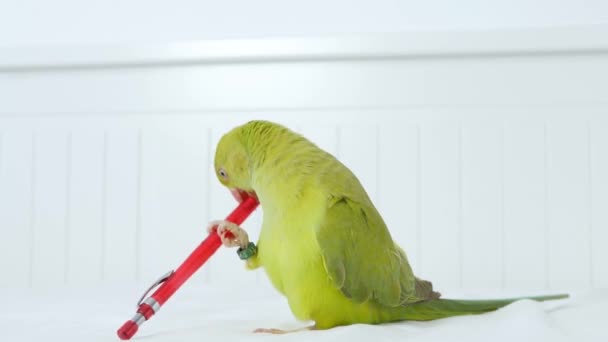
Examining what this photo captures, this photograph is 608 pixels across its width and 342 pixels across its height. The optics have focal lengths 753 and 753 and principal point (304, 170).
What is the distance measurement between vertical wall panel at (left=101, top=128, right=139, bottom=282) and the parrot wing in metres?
0.90

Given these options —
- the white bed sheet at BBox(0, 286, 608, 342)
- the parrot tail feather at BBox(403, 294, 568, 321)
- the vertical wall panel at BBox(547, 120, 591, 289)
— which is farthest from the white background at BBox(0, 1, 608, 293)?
the parrot tail feather at BBox(403, 294, 568, 321)

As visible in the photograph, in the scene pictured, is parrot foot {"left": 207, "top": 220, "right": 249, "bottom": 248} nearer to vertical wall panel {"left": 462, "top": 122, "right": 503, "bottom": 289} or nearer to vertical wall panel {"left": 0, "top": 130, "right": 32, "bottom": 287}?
vertical wall panel {"left": 462, "top": 122, "right": 503, "bottom": 289}

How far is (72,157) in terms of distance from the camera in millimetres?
1597

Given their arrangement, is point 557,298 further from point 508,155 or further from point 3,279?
point 3,279

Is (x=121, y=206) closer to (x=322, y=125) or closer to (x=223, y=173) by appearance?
(x=322, y=125)

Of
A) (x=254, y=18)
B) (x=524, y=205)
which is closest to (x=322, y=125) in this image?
(x=254, y=18)

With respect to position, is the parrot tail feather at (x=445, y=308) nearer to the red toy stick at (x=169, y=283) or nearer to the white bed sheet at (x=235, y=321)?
the white bed sheet at (x=235, y=321)

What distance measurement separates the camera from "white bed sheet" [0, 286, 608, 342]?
0.68m

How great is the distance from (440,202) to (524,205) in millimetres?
160

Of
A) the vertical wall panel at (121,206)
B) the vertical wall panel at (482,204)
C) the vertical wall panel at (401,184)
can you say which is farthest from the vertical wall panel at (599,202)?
the vertical wall panel at (121,206)

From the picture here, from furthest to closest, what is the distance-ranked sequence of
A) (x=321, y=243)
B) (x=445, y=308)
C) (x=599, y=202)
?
1. (x=599, y=202)
2. (x=445, y=308)
3. (x=321, y=243)

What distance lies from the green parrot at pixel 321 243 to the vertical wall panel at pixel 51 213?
2.97 ft

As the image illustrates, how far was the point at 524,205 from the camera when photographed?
1455 millimetres

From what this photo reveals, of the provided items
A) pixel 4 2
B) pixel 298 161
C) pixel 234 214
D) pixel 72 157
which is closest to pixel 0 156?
pixel 72 157
